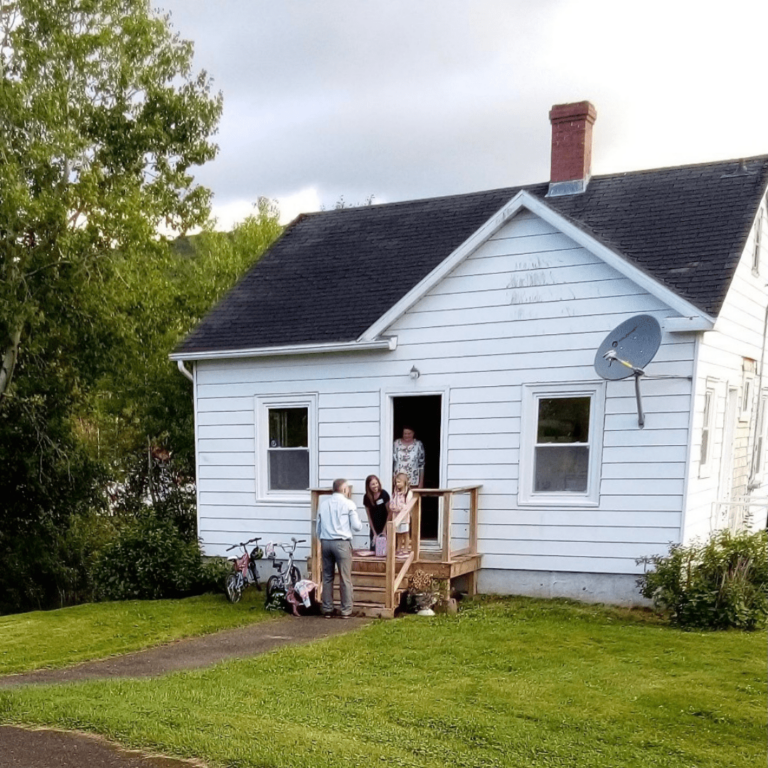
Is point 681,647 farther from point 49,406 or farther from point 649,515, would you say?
point 49,406

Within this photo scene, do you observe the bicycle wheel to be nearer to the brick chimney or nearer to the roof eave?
the roof eave

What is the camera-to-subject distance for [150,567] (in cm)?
1185

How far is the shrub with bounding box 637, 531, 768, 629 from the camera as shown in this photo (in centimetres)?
849

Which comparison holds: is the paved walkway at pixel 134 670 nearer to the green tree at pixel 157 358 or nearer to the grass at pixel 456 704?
the grass at pixel 456 704

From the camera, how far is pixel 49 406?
16.5 metres

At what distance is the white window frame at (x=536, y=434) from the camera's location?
9.91 m

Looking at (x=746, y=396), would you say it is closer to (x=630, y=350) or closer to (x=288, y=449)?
(x=630, y=350)

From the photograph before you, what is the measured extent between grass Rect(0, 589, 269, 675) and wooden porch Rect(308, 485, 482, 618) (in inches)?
52.1

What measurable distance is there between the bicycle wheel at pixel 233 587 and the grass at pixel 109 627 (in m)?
0.11

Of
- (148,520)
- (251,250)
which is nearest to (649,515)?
(148,520)

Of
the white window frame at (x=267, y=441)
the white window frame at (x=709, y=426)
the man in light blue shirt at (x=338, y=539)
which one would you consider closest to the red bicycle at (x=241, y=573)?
the white window frame at (x=267, y=441)

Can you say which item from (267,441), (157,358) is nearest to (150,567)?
(267,441)

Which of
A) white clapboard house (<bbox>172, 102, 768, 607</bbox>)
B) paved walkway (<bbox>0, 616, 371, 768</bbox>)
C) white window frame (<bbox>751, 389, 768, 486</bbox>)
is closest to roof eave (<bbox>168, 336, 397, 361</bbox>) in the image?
white clapboard house (<bbox>172, 102, 768, 607</bbox>)

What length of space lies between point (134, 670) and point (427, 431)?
6651 millimetres
